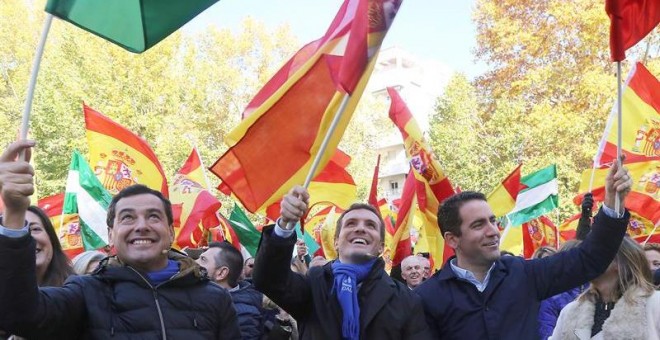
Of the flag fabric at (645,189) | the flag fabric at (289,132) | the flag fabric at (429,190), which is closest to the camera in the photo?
the flag fabric at (289,132)

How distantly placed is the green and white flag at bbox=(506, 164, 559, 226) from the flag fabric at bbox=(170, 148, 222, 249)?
437cm

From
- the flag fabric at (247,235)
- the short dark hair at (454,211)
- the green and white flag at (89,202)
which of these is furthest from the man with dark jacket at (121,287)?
the flag fabric at (247,235)

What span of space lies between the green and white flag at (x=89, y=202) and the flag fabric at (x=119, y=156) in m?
0.15

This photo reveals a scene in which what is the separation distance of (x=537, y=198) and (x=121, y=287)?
343 inches

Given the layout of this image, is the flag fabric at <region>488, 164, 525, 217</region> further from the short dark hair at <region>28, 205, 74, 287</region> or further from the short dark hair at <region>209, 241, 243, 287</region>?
the short dark hair at <region>28, 205, 74, 287</region>

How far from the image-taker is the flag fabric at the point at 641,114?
24.7 ft

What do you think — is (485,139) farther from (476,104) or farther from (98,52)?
(98,52)

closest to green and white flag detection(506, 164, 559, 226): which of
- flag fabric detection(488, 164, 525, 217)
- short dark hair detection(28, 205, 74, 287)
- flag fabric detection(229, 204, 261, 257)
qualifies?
flag fabric detection(488, 164, 525, 217)

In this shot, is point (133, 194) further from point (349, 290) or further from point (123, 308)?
point (349, 290)

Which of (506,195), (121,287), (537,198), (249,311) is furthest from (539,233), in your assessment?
(121,287)

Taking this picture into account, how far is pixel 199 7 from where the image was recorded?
316cm

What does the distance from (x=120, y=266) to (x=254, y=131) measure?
107cm

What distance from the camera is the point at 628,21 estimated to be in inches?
154

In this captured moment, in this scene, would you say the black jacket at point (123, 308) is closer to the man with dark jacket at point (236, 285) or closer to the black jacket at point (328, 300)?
the black jacket at point (328, 300)
